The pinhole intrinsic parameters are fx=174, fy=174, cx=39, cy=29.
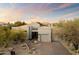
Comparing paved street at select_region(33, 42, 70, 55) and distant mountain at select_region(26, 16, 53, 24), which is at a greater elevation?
distant mountain at select_region(26, 16, 53, 24)

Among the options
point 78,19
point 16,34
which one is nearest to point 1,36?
point 16,34

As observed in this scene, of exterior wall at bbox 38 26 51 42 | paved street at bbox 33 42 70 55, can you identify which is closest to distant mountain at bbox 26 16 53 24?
exterior wall at bbox 38 26 51 42

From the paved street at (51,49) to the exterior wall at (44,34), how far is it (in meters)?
0.05

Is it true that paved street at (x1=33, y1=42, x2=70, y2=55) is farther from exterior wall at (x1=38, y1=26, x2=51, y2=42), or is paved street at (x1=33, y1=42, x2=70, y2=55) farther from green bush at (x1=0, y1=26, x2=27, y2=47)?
green bush at (x1=0, y1=26, x2=27, y2=47)

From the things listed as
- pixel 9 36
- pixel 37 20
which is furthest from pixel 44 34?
pixel 9 36

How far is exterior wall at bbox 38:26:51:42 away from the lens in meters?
1.58

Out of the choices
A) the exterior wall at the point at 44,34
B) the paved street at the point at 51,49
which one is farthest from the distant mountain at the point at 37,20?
the paved street at the point at 51,49

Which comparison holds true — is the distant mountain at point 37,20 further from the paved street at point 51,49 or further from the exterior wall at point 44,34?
the paved street at point 51,49

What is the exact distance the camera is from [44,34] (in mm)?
1594

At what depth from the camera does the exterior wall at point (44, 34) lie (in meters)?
1.58

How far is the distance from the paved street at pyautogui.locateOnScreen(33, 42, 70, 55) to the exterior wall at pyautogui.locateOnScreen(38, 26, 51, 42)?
0.05 m

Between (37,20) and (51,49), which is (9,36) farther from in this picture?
(51,49)

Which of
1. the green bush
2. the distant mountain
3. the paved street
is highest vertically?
the distant mountain
